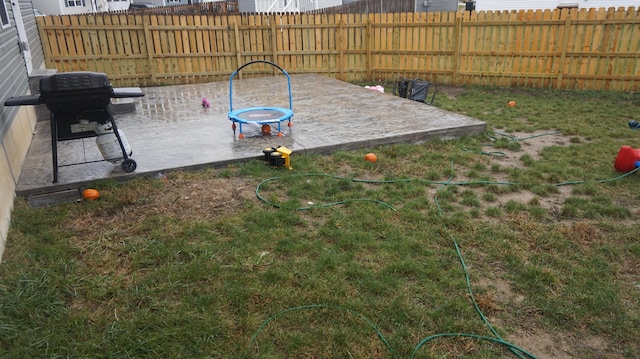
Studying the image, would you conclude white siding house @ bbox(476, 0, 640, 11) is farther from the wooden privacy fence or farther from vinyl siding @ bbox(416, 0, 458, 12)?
the wooden privacy fence

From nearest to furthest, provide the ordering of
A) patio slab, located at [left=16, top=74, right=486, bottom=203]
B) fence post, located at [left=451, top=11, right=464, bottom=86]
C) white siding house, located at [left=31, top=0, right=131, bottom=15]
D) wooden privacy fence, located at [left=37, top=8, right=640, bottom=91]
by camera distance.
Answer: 1. patio slab, located at [left=16, top=74, right=486, bottom=203]
2. wooden privacy fence, located at [left=37, top=8, right=640, bottom=91]
3. fence post, located at [left=451, top=11, right=464, bottom=86]
4. white siding house, located at [left=31, top=0, right=131, bottom=15]

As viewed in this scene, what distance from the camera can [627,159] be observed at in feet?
15.8

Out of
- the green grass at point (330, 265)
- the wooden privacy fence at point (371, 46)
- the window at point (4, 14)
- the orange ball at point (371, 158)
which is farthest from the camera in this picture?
the wooden privacy fence at point (371, 46)

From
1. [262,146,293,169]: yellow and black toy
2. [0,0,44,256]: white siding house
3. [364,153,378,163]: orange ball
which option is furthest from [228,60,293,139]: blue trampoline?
[0,0,44,256]: white siding house

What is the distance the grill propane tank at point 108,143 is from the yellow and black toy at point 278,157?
4.90ft

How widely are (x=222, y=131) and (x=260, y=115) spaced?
0.58 m

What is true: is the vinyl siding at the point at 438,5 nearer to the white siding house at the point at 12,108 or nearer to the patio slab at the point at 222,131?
the patio slab at the point at 222,131

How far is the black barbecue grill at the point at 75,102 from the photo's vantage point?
152 inches

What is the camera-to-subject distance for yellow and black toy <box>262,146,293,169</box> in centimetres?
485

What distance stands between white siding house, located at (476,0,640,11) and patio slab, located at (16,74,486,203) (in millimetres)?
15548

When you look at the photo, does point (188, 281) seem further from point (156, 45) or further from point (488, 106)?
point (156, 45)

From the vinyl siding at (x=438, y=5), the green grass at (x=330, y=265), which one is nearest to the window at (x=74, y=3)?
the vinyl siding at (x=438, y=5)

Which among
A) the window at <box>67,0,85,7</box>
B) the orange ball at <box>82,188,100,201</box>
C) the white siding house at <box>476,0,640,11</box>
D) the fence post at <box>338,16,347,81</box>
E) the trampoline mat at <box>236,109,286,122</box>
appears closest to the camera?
the orange ball at <box>82,188,100,201</box>

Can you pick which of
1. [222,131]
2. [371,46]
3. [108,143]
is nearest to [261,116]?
[222,131]
